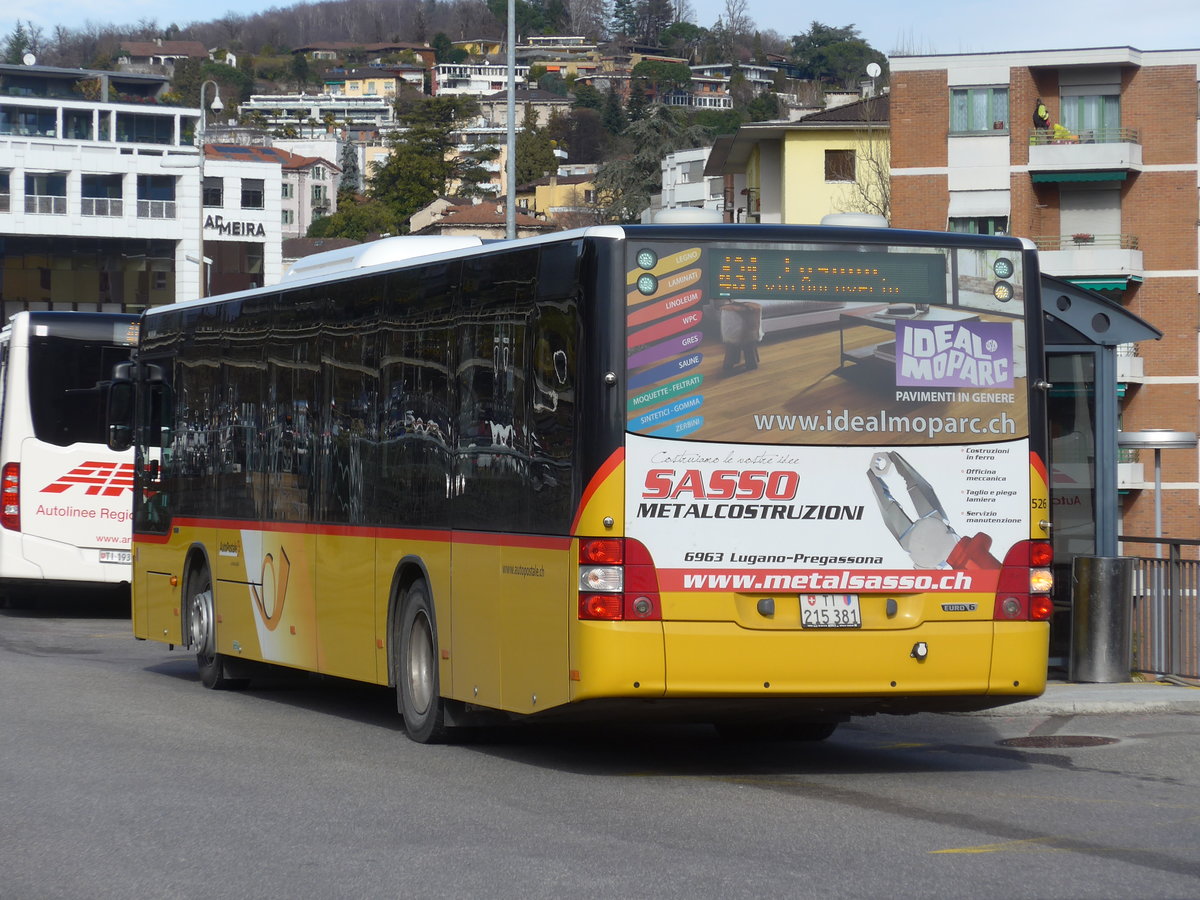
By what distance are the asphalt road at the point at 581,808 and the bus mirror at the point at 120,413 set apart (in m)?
3.98

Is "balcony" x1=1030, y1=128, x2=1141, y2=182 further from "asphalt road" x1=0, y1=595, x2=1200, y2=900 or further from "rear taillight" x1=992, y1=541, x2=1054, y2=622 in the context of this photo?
"rear taillight" x1=992, y1=541, x2=1054, y2=622

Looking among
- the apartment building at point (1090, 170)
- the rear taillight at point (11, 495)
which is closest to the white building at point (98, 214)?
the apartment building at point (1090, 170)

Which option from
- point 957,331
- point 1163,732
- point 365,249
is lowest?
point 1163,732

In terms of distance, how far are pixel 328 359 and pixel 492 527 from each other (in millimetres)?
3161

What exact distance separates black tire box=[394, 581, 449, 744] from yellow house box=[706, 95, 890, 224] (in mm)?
64162

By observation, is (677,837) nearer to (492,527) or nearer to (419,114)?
(492,527)

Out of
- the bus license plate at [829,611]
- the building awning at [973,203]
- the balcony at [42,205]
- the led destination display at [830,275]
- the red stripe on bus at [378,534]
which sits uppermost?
the balcony at [42,205]

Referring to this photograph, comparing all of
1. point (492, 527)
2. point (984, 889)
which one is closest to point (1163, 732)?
point (492, 527)

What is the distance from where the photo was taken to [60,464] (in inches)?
915

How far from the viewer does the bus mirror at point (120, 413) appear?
17.8 meters

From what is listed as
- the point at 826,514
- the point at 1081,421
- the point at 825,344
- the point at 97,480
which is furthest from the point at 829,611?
the point at 97,480

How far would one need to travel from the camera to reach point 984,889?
23.7 ft

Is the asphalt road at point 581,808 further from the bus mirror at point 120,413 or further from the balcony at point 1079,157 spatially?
the balcony at point 1079,157

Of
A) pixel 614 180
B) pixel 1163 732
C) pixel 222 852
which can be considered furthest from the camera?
pixel 614 180
